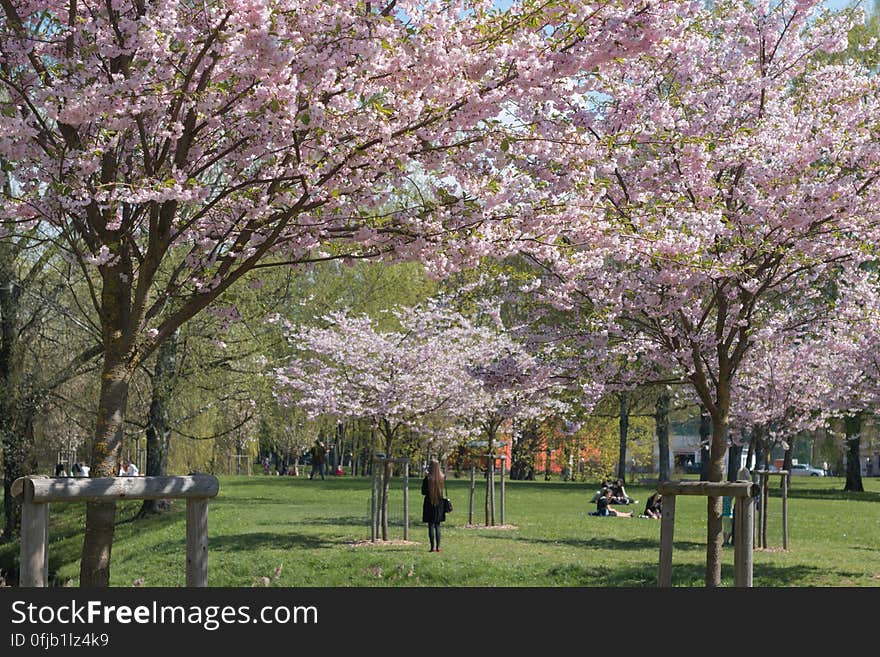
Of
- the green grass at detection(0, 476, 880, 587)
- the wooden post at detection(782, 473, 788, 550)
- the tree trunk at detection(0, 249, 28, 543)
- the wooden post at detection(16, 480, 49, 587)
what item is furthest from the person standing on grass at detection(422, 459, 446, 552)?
the wooden post at detection(16, 480, 49, 587)

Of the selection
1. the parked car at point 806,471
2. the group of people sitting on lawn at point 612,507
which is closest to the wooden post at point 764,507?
the group of people sitting on lawn at point 612,507

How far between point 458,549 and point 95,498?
11.6 m

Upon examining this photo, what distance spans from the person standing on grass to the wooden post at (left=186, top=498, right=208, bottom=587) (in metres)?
10.2

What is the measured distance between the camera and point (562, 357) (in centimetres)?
1377

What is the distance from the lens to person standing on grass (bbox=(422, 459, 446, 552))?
1666cm

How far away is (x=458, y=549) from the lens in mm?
17109

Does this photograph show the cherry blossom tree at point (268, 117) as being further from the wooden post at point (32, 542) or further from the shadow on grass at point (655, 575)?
the shadow on grass at point (655, 575)

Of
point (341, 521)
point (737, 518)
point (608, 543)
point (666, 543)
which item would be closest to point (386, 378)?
point (341, 521)

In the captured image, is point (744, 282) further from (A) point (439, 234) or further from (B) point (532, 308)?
(A) point (439, 234)

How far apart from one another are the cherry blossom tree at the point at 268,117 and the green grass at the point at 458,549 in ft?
21.0

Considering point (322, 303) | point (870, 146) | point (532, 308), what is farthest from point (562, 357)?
point (322, 303)

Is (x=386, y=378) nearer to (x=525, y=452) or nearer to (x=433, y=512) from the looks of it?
(x=433, y=512)

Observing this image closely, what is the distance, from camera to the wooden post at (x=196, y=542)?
20.8 feet

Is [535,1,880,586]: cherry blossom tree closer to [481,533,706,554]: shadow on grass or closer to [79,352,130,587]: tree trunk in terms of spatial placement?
[79,352,130,587]: tree trunk
